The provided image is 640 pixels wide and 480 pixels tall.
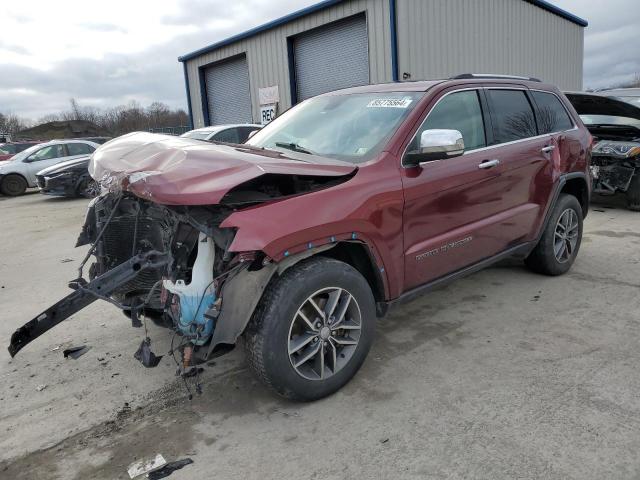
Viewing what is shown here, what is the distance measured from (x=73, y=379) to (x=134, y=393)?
0.56 metres

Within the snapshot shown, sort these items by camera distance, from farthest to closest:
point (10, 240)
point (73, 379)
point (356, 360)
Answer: point (10, 240), point (73, 379), point (356, 360)

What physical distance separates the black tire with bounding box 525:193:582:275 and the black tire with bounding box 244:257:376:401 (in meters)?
2.46

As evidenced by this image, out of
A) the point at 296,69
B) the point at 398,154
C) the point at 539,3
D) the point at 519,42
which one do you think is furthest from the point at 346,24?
the point at 398,154

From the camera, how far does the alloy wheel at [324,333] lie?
9.43 ft

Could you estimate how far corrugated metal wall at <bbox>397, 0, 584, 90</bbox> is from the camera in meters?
12.8

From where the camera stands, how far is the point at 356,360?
3117 millimetres

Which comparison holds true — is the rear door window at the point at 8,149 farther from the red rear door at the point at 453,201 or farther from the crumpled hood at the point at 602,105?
the red rear door at the point at 453,201

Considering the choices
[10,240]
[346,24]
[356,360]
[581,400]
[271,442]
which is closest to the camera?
[271,442]

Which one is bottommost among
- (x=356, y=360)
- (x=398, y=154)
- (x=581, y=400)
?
(x=581, y=400)

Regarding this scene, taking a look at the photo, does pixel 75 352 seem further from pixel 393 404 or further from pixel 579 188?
pixel 579 188

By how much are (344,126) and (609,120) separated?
662 cm

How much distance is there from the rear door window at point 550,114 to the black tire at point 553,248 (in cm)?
67

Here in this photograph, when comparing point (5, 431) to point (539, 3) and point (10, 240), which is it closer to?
point (10, 240)

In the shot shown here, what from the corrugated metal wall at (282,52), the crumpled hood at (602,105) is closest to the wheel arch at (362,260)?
the crumpled hood at (602,105)
